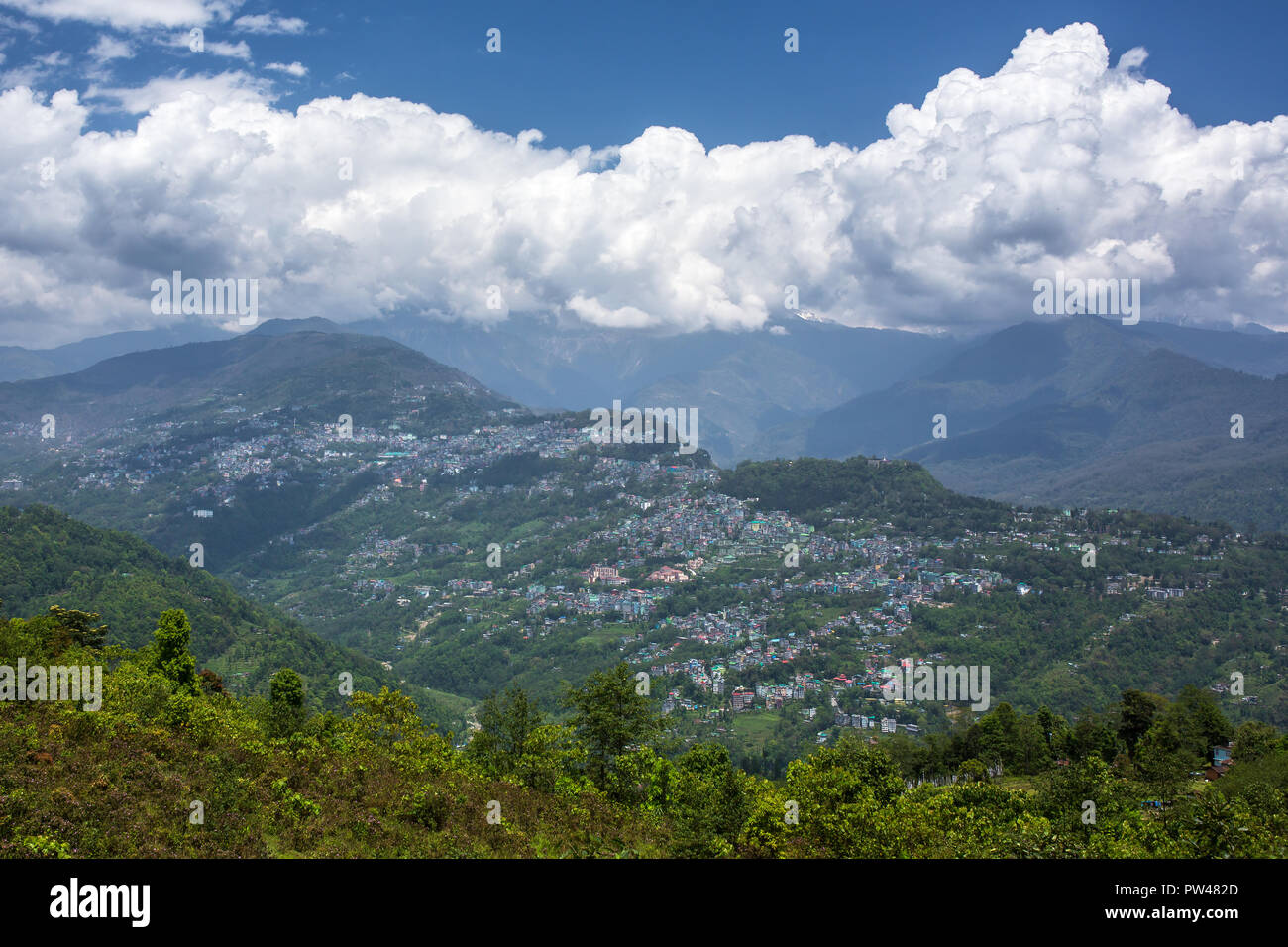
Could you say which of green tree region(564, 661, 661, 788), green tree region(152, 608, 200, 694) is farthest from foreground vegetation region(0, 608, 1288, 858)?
green tree region(152, 608, 200, 694)

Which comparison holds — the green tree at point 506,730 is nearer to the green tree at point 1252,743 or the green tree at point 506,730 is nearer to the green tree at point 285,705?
the green tree at point 285,705

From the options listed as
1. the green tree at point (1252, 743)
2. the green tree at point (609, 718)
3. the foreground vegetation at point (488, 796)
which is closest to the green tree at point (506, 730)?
the foreground vegetation at point (488, 796)

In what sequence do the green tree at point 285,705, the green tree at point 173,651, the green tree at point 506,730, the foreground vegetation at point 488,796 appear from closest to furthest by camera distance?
1. the foreground vegetation at point 488,796
2. the green tree at point 506,730
3. the green tree at point 285,705
4. the green tree at point 173,651

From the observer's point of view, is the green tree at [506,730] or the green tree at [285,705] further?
the green tree at [285,705]

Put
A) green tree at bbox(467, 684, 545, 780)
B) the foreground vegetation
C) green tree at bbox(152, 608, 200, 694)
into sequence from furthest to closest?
green tree at bbox(152, 608, 200, 694), green tree at bbox(467, 684, 545, 780), the foreground vegetation

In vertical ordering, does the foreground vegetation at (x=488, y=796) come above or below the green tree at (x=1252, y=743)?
above

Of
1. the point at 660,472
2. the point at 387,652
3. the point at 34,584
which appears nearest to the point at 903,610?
the point at 387,652

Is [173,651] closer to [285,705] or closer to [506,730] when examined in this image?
[285,705]

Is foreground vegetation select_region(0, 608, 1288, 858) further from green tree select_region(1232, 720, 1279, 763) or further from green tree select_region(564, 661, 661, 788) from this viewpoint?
green tree select_region(1232, 720, 1279, 763)
